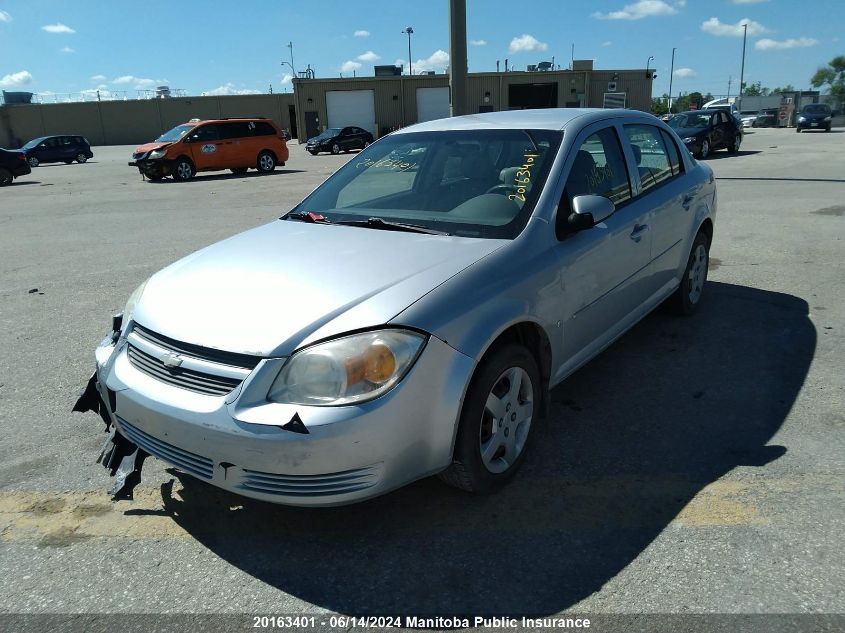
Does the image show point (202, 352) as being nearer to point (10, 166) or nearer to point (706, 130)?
point (706, 130)

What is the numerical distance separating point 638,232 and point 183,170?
2013 centimetres

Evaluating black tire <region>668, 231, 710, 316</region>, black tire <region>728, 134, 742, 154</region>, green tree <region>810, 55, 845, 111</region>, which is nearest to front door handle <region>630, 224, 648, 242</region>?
black tire <region>668, 231, 710, 316</region>

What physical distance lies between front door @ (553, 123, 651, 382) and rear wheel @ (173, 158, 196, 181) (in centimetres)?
1979

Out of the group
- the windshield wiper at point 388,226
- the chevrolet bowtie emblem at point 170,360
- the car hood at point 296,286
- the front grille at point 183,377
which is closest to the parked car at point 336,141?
the windshield wiper at point 388,226

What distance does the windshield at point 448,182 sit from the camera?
3.40 m

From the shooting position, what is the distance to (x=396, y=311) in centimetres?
254

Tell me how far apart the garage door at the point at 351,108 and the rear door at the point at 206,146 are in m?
30.3

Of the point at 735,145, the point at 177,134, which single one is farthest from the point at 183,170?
the point at 735,145

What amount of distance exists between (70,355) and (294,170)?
20562 mm

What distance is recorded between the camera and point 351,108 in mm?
51625

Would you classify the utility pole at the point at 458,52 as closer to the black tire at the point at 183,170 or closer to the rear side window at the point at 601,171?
the rear side window at the point at 601,171

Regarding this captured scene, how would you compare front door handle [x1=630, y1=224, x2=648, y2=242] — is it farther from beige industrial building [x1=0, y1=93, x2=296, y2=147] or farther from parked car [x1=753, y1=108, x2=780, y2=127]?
beige industrial building [x1=0, y1=93, x2=296, y2=147]

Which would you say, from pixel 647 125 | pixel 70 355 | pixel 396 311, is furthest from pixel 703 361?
pixel 70 355

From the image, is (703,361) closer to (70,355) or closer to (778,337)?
(778,337)
